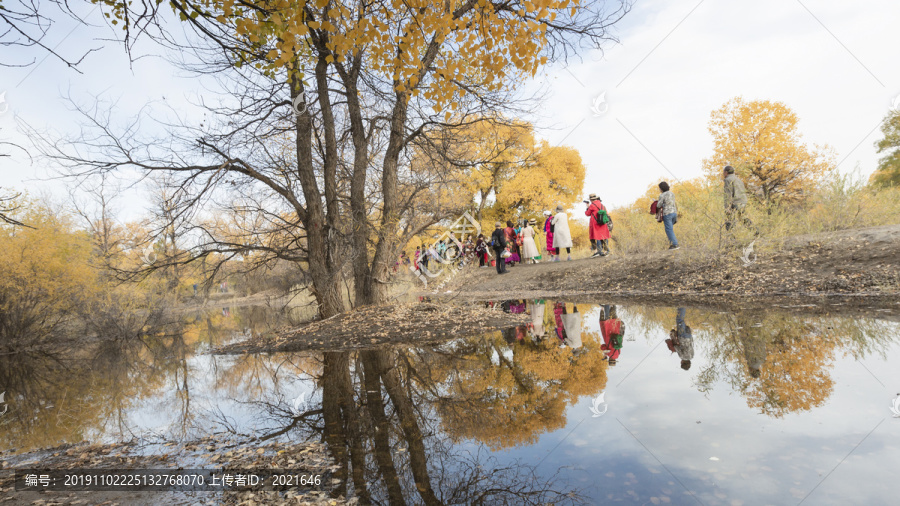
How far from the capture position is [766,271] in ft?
36.3

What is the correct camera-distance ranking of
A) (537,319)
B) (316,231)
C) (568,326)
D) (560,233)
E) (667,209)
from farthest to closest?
(560,233) < (667,209) < (316,231) < (537,319) < (568,326)

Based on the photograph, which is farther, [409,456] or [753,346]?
[753,346]

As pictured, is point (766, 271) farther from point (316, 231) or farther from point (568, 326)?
point (316, 231)

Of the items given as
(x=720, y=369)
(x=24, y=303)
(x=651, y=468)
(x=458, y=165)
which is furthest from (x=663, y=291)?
(x=24, y=303)

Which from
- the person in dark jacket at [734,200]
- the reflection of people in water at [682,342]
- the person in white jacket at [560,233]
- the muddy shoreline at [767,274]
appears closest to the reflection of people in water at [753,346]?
the reflection of people in water at [682,342]

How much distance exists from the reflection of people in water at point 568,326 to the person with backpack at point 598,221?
6119mm

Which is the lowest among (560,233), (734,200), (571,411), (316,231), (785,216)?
(571,411)

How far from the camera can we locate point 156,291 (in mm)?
18688

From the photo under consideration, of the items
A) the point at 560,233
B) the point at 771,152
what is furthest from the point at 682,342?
the point at 771,152

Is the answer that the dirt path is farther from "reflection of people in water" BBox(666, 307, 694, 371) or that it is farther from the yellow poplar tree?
the yellow poplar tree

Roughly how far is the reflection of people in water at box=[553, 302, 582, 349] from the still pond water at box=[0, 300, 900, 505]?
73 mm

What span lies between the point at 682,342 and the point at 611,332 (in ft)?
4.42

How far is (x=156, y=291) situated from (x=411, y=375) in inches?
675

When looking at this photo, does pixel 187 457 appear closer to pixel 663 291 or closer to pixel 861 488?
pixel 861 488
